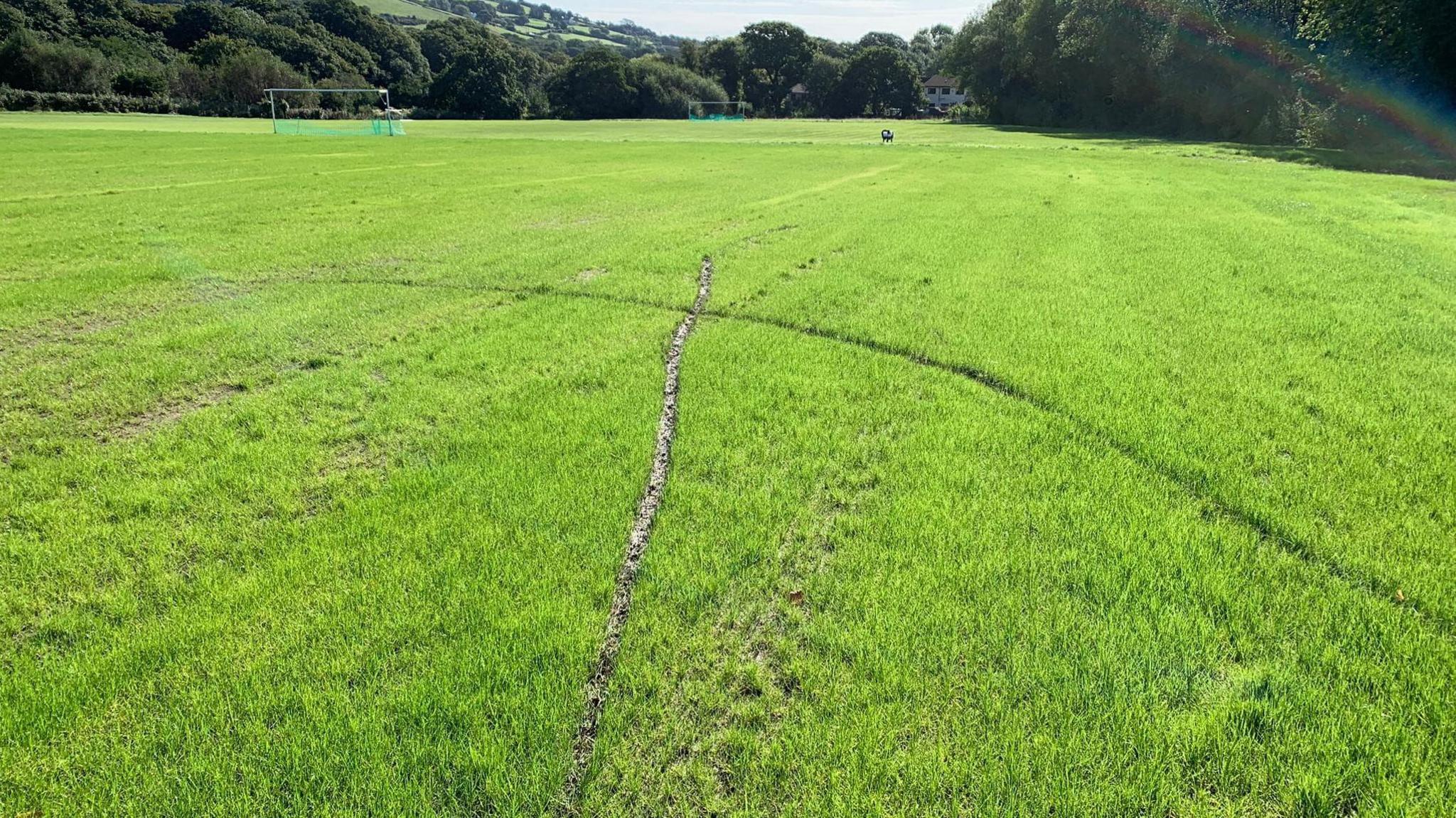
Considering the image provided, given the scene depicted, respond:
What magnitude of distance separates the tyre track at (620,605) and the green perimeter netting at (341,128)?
52.5m

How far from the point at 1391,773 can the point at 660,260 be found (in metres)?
9.29

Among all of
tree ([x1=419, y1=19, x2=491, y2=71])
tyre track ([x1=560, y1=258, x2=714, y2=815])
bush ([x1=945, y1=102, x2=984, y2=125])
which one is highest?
tree ([x1=419, y1=19, x2=491, y2=71])

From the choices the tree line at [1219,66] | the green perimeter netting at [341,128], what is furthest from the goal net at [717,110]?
the green perimeter netting at [341,128]

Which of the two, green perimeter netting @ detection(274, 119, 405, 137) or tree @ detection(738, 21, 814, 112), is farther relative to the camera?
tree @ detection(738, 21, 814, 112)

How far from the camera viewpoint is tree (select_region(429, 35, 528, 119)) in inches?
3494

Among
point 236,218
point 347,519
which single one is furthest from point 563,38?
point 347,519

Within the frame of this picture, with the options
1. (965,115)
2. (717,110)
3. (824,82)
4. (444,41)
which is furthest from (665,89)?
(444,41)

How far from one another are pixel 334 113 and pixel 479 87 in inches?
911

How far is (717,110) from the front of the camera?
330 feet

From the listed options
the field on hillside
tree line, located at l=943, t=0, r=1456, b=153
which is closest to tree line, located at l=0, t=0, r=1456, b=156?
tree line, located at l=943, t=0, r=1456, b=153

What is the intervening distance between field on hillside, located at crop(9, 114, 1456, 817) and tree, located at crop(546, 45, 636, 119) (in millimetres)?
91653

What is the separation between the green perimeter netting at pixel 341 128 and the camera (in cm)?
5053

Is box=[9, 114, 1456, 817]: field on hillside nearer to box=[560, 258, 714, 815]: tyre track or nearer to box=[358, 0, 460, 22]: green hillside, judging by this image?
box=[560, 258, 714, 815]: tyre track

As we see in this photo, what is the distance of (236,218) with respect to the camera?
45.8 ft
